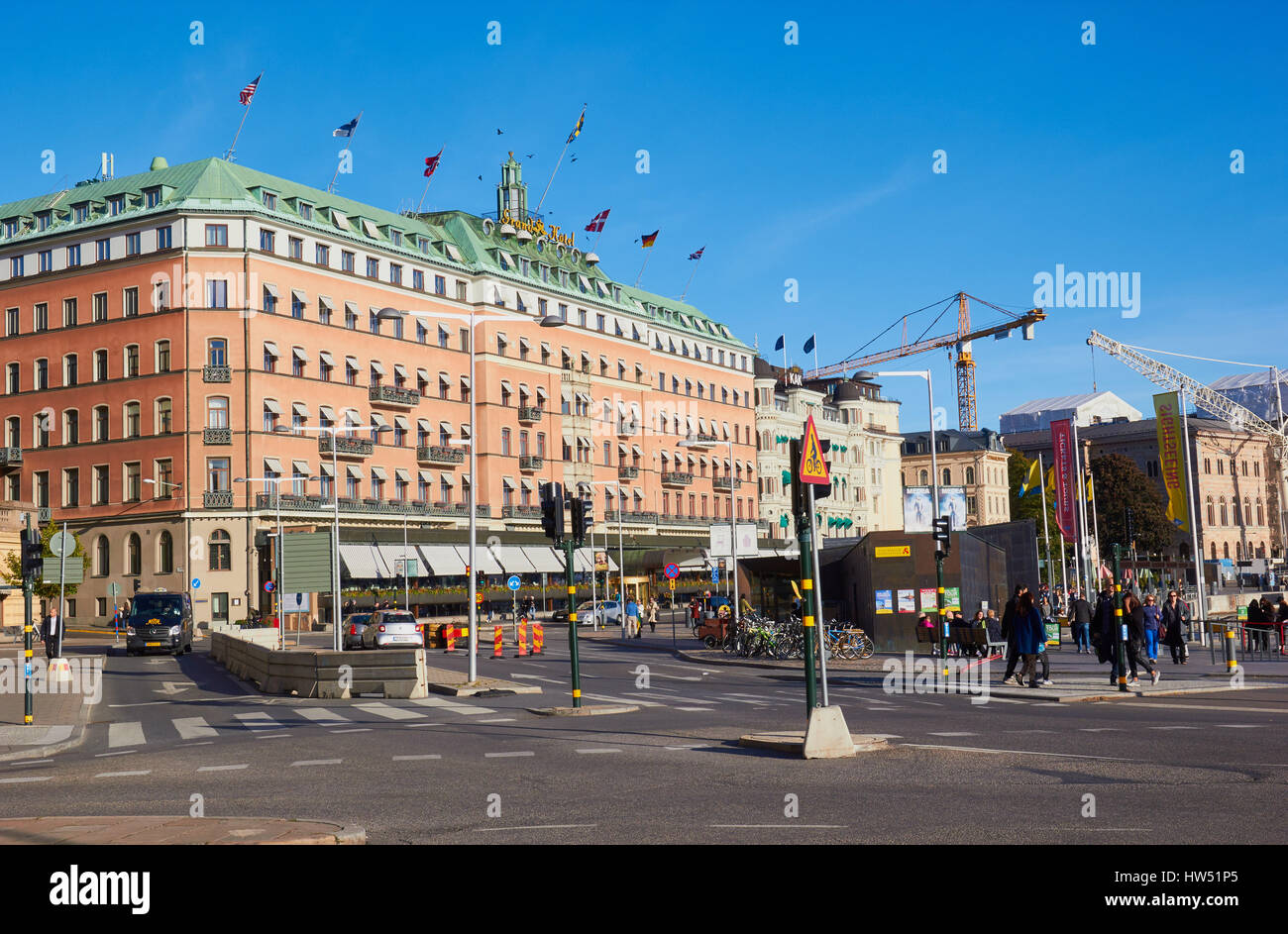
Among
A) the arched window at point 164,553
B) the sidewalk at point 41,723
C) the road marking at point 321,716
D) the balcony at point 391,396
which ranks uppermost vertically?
the balcony at point 391,396

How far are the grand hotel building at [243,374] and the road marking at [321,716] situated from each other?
1534 inches

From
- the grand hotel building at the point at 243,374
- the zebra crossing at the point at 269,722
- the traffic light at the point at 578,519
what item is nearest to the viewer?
the zebra crossing at the point at 269,722

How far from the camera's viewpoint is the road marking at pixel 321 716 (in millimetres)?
20375

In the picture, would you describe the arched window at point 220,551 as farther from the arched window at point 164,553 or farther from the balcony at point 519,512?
the balcony at point 519,512

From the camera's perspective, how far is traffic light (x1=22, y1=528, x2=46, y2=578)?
818 inches

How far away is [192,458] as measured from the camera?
6775cm

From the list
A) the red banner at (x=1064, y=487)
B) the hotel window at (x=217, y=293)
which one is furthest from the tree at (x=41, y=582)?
the red banner at (x=1064, y=487)

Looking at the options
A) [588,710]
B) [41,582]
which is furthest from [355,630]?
[588,710]

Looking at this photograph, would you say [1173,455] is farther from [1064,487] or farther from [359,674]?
[359,674]

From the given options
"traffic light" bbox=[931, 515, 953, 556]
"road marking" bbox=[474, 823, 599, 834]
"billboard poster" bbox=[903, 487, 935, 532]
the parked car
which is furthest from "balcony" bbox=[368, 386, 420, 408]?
"road marking" bbox=[474, 823, 599, 834]

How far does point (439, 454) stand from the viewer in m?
78.8

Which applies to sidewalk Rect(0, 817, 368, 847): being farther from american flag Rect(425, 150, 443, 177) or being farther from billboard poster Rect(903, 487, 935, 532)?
american flag Rect(425, 150, 443, 177)
